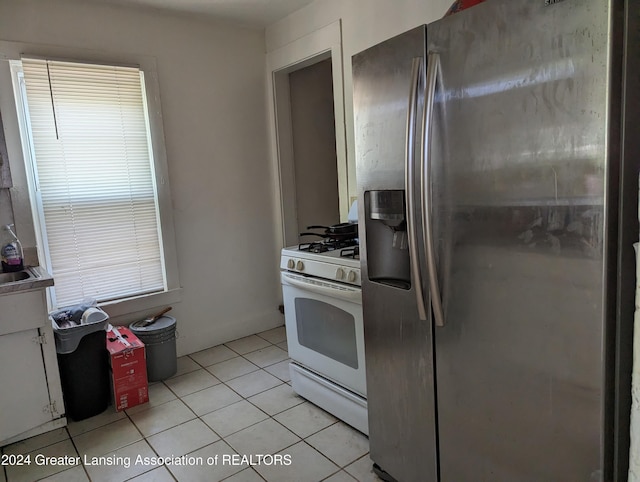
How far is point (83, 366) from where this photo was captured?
2.45 m

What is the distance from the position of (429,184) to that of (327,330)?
1.11 meters

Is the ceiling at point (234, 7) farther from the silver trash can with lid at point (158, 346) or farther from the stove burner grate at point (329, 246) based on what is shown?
the silver trash can with lid at point (158, 346)

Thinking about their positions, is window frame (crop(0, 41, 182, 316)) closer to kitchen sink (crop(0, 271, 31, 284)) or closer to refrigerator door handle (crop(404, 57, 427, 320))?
kitchen sink (crop(0, 271, 31, 284))

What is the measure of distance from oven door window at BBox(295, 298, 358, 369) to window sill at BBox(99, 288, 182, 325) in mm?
1228

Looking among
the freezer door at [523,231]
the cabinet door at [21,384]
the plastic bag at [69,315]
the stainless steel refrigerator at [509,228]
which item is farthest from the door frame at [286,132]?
the cabinet door at [21,384]

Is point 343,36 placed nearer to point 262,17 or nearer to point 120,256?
point 262,17

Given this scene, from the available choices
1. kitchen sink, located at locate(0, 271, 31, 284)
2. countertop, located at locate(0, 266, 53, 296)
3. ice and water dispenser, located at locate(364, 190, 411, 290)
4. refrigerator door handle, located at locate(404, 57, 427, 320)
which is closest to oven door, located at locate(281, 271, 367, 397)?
ice and water dispenser, located at locate(364, 190, 411, 290)

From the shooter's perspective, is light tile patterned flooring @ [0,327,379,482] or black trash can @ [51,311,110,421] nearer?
light tile patterned flooring @ [0,327,379,482]

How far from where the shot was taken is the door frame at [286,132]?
118 inches

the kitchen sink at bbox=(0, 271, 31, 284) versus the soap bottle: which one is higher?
the soap bottle

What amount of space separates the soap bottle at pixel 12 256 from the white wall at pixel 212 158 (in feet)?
3.20

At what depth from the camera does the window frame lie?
253 centimetres

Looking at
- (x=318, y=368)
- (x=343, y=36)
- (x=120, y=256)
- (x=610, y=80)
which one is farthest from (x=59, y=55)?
(x=610, y=80)

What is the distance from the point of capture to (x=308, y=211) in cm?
380
